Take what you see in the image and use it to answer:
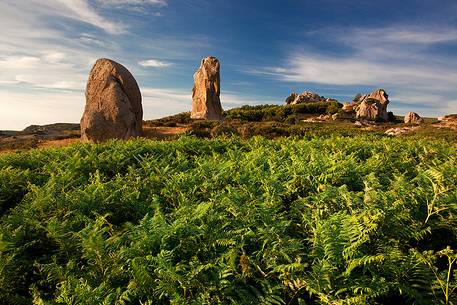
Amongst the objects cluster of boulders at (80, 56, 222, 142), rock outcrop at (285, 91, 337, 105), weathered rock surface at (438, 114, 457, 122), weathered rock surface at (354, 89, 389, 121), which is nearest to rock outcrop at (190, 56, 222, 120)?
cluster of boulders at (80, 56, 222, 142)

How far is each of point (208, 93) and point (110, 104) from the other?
2200 cm

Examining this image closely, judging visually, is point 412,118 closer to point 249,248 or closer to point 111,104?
point 111,104

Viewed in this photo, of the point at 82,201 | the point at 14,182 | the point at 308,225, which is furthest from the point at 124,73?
the point at 308,225

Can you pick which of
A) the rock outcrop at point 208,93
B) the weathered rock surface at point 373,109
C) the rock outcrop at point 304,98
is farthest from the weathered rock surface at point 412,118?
the rock outcrop at point 208,93

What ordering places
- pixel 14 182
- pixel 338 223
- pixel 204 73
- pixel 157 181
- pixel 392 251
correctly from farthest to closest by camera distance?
pixel 204 73 < pixel 14 182 < pixel 157 181 < pixel 338 223 < pixel 392 251

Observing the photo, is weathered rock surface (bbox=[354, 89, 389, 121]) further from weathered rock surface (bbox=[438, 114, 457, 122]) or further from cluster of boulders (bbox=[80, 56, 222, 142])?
cluster of boulders (bbox=[80, 56, 222, 142])

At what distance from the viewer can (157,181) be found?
604 cm

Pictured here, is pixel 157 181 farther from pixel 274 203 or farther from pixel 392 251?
pixel 392 251

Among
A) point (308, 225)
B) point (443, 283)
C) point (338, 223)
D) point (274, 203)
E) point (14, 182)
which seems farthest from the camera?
point (14, 182)

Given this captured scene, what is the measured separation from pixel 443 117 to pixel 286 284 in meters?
66.9

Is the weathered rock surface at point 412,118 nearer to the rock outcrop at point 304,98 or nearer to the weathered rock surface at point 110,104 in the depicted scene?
the rock outcrop at point 304,98

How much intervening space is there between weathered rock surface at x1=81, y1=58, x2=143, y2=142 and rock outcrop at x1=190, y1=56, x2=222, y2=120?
18665mm

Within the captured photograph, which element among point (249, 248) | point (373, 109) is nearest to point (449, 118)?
point (373, 109)

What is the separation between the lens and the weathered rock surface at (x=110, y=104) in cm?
2344
